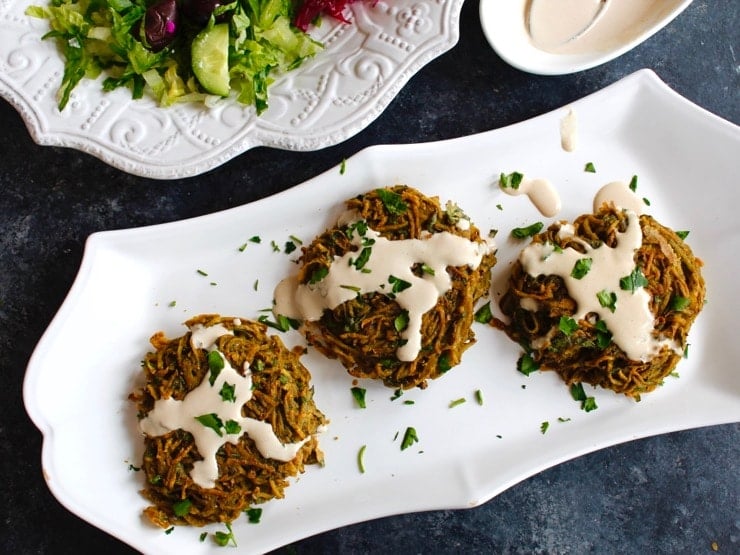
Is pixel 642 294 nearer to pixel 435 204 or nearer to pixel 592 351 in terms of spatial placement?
pixel 592 351

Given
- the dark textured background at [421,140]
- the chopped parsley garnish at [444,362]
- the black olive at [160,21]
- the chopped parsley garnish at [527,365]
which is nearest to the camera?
the black olive at [160,21]

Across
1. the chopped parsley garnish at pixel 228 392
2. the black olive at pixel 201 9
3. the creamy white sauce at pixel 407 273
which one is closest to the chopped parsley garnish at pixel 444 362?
the creamy white sauce at pixel 407 273

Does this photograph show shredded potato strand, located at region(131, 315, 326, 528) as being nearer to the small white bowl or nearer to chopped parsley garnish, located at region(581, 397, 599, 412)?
chopped parsley garnish, located at region(581, 397, 599, 412)

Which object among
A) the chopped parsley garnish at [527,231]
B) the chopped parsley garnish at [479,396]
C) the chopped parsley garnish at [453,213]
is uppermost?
the chopped parsley garnish at [453,213]

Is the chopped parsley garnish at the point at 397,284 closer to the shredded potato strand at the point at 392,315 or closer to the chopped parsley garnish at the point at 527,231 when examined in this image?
the shredded potato strand at the point at 392,315

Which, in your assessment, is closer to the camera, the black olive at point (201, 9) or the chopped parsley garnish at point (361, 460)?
the black olive at point (201, 9)

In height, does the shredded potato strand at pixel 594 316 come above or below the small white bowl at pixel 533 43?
below

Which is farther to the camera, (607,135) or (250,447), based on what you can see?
(607,135)

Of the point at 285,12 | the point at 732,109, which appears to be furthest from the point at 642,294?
the point at 285,12
